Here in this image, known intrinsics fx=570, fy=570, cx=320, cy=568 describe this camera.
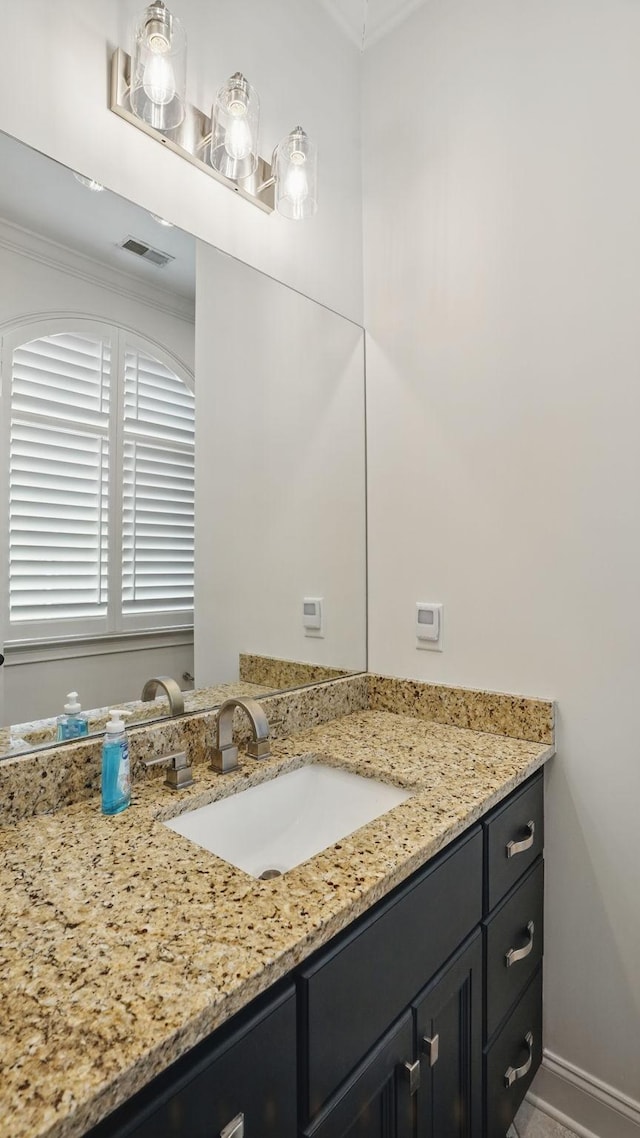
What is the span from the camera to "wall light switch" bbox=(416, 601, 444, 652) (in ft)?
5.37

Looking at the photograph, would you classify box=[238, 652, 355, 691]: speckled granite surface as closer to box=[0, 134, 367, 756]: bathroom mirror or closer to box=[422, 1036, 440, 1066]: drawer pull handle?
box=[0, 134, 367, 756]: bathroom mirror

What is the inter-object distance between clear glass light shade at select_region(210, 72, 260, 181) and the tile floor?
7.84 ft

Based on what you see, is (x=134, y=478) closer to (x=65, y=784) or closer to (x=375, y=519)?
(x=65, y=784)

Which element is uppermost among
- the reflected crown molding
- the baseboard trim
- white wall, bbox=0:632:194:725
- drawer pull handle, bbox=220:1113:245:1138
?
the reflected crown molding

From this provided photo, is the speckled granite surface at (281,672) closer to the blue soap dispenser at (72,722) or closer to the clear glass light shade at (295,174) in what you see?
the blue soap dispenser at (72,722)

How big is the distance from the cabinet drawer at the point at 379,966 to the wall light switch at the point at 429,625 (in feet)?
2.00

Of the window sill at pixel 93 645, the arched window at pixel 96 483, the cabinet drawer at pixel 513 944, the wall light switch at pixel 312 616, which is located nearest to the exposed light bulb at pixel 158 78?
the arched window at pixel 96 483

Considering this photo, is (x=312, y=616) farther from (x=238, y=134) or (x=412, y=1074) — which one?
(x=238, y=134)

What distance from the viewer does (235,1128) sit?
0.63 metres

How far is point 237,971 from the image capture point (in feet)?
2.11

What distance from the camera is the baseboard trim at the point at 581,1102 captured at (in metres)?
1.33

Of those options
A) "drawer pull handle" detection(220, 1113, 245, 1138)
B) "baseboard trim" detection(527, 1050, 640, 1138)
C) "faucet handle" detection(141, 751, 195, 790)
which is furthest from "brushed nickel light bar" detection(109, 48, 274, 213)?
"baseboard trim" detection(527, 1050, 640, 1138)

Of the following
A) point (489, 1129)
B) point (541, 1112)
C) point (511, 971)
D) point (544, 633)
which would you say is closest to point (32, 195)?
point (544, 633)

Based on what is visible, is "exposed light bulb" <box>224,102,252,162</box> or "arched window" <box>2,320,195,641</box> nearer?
"arched window" <box>2,320,195,641</box>
